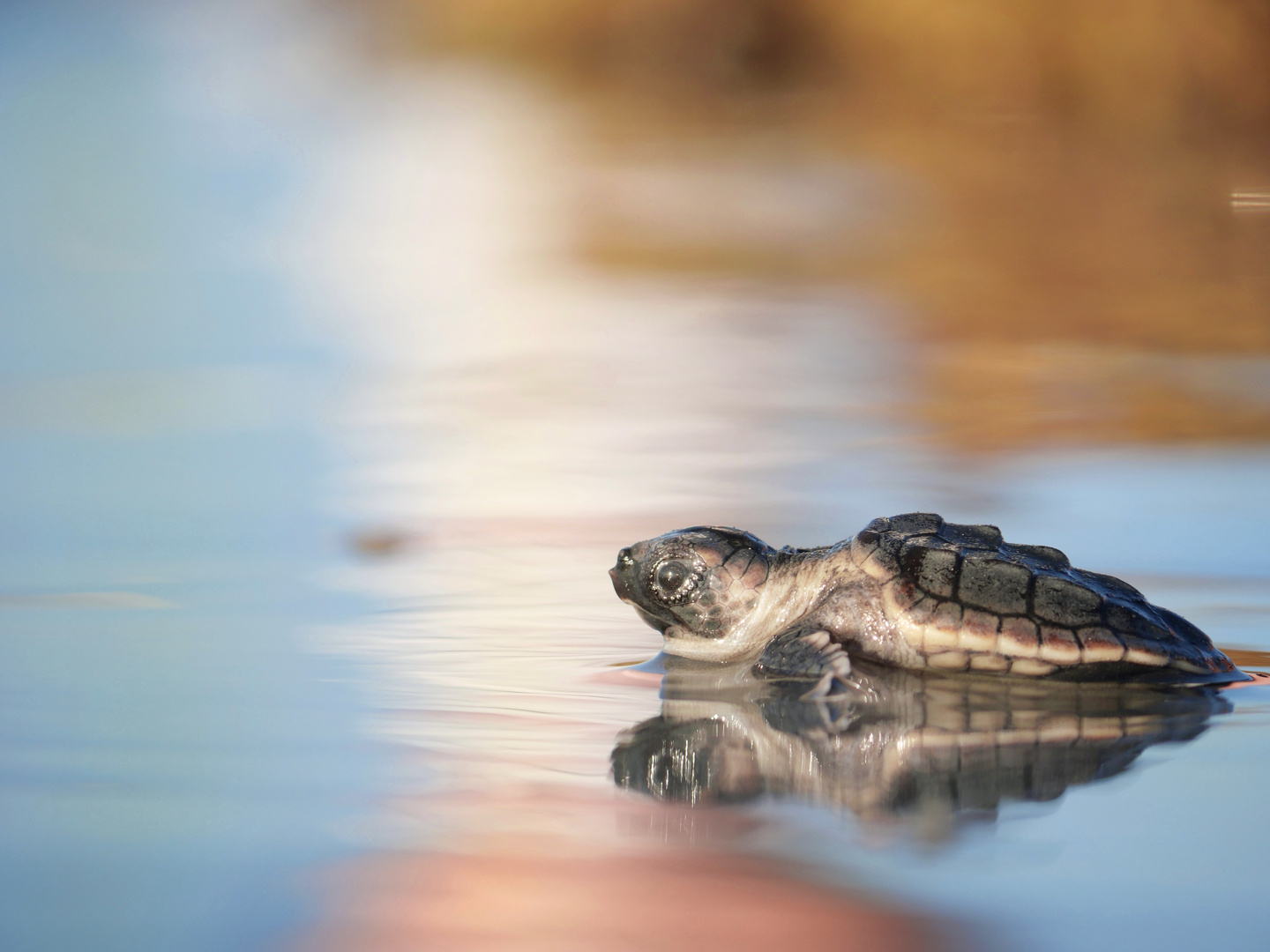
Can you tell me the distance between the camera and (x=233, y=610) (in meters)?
3.87

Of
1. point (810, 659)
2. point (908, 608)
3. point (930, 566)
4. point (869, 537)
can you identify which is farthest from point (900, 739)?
point (869, 537)

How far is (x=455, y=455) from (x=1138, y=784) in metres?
6.12

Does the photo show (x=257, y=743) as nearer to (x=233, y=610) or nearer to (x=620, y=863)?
(x=620, y=863)

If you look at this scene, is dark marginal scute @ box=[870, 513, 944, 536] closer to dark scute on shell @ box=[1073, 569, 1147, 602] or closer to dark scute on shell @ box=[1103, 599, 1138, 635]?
dark scute on shell @ box=[1073, 569, 1147, 602]

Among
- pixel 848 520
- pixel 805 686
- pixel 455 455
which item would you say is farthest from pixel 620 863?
pixel 455 455

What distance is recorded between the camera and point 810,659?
2.79 m

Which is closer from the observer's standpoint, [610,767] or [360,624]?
[610,767]

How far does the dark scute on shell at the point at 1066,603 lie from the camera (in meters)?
2.79

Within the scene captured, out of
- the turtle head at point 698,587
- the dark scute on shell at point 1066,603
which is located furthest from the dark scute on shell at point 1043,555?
the turtle head at point 698,587

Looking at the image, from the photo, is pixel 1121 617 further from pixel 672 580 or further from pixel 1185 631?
pixel 672 580

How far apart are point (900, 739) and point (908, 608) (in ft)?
2.08

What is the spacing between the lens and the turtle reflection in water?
1.96 m

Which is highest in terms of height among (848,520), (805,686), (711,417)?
(711,417)

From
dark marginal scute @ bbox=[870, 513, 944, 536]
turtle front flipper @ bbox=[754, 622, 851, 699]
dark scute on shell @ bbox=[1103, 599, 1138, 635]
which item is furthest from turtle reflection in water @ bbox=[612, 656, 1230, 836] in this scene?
dark marginal scute @ bbox=[870, 513, 944, 536]
